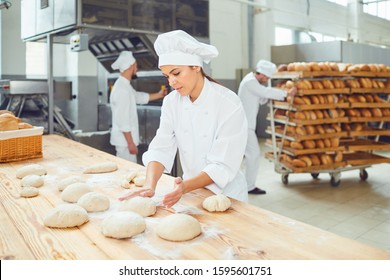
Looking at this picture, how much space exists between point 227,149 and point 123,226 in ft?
1.92

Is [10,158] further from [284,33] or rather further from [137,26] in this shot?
[284,33]

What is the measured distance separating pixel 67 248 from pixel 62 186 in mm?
550

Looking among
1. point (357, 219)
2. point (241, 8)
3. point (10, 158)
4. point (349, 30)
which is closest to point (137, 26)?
point (10, 158)

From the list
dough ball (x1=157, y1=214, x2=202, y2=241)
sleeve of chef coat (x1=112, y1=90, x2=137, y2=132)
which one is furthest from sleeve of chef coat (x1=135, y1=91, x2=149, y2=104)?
dough ball (x1=157, y1=214, x2=202, y2=241)

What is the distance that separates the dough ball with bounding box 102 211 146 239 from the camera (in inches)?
37.9

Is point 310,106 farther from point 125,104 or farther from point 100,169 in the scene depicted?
point 100,169

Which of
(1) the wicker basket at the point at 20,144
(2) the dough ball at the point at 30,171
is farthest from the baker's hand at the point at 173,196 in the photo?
(1) the wicker basket at the point at 20,144

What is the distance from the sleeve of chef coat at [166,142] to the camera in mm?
1577

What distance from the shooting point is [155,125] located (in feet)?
11.3

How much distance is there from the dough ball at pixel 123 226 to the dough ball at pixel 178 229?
0.06 m

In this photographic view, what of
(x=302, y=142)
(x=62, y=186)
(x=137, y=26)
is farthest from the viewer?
(x=302, y=142)

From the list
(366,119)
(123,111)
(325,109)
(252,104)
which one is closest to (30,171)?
(123,111)

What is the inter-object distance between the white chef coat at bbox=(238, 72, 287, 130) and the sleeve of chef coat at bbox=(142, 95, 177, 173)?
2528 mm

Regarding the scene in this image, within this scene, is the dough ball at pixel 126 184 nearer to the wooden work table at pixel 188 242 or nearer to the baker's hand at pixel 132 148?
the wooden work table at pixel 188 242
